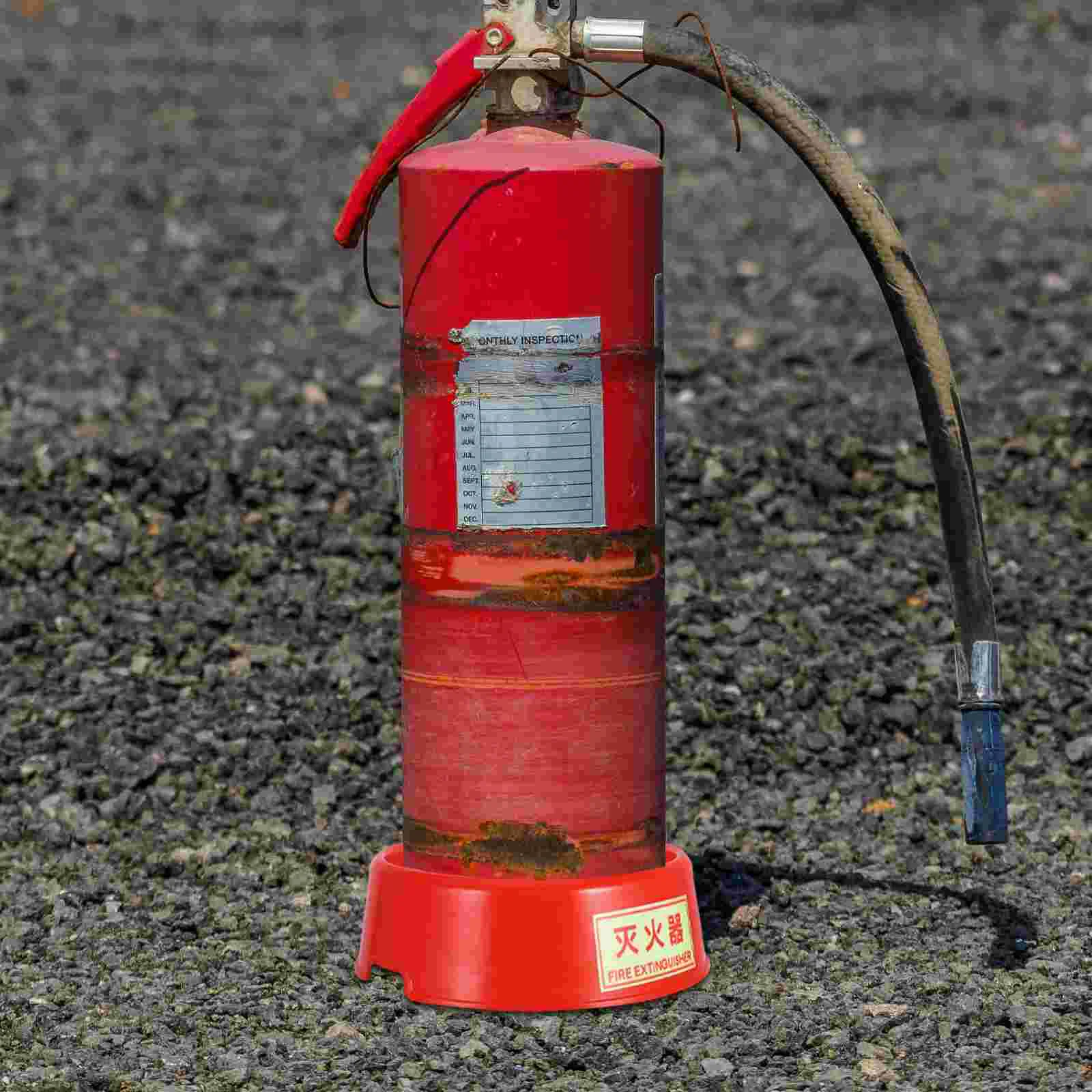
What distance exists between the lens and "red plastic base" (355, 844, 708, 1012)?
404 centimetres

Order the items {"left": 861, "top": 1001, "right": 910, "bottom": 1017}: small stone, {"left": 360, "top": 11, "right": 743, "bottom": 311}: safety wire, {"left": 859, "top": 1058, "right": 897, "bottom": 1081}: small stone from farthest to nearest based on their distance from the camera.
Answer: {"left": 861, "top": 1001, "right": 910, "bottom": 1017}: small stone, {"left": 360, "top": 11, "right": 743, "bottom": 311}: safety wire, {"left": 859, "top": 1058, "right": 897, "bottom": 1081}: small stone

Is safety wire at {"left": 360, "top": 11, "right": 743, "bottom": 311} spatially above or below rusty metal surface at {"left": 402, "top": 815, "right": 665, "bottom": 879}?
above

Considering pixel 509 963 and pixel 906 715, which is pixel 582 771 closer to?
pixel 509 963

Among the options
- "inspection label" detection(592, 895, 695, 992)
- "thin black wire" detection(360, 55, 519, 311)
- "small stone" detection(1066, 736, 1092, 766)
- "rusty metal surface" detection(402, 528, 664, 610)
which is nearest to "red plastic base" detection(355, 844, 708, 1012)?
"inspection label" detection(592, 895, 695, 992)

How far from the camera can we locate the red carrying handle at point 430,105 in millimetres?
4094

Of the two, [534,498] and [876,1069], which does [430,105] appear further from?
[876,1069]

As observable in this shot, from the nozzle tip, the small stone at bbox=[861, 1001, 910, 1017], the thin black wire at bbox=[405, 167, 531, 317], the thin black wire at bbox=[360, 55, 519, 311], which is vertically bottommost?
the small stone at bbox=[861, 1001, 910, 1017]

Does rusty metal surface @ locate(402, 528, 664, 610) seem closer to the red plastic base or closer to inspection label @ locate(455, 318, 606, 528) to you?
inspection label @ locate(455, 318, 606, 528)

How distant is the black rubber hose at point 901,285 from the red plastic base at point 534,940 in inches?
34.8

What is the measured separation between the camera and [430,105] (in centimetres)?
415

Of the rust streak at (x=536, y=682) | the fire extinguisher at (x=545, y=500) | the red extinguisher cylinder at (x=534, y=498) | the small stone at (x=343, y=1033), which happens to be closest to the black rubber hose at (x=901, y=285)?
the fire extinguisher at (x=545, y=500)

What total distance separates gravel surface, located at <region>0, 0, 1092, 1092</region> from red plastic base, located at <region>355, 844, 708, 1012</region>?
6cm

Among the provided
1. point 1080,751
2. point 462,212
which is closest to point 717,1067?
point 462,212

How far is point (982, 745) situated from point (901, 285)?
956 mm
